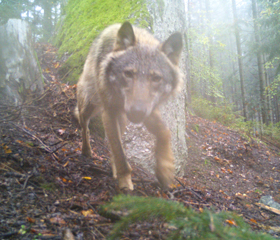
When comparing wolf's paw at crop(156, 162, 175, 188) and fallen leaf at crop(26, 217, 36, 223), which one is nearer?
fallen leaf at crop(26, 217, 36, 223)

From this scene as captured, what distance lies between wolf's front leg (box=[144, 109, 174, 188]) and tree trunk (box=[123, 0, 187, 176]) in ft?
2.82

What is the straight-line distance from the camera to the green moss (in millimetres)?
5160

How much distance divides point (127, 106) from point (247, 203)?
13.5ft

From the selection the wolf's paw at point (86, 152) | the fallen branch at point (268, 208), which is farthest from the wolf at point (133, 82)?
the fallen branch at point (268, 208)

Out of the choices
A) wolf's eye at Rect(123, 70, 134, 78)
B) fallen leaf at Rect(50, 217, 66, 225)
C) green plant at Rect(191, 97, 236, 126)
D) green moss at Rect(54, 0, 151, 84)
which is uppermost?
green moss at Rect(54, 0, 151, 84)

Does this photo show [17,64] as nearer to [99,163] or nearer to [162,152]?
[99,163]

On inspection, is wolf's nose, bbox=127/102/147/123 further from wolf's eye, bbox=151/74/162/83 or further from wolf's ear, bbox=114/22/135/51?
wolf's ear, bbox=114/22/135/51

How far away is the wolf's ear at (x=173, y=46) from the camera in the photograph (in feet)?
10.8

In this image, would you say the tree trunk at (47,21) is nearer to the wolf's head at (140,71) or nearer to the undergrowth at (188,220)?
the wolf's head at (140,71)

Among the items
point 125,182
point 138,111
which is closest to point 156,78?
point 138,111

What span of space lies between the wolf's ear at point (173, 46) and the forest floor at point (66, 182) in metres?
2.11

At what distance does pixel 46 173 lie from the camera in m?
2.86

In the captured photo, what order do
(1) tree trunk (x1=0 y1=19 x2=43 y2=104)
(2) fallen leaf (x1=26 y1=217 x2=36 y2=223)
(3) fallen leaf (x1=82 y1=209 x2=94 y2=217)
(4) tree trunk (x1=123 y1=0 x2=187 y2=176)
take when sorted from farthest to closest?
(4) tree trunk (x1=123 y1=0 x2=187 y2=176) < (1) tree trunk (x1=0 y1=19 x2=43 y2=104) < (3) fallen leaf (x1=82 y1=209 x2=94 y2=217) < (2) fallen leaf (x1=26 y1=217 x2=36 y2=223)

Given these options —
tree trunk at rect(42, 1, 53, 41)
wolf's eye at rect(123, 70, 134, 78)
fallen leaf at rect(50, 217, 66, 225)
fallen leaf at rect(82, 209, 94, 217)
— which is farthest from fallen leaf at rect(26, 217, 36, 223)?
tree trunk at rect(42, 1, 53, 41)
